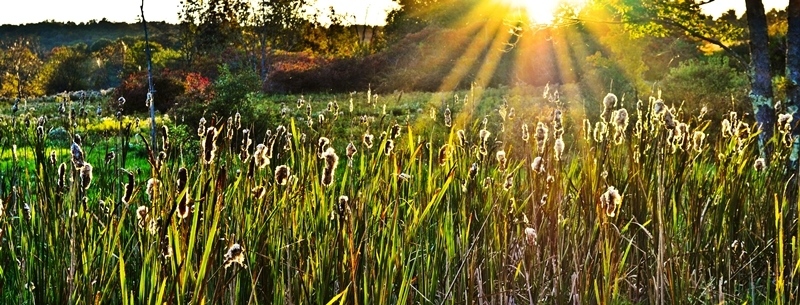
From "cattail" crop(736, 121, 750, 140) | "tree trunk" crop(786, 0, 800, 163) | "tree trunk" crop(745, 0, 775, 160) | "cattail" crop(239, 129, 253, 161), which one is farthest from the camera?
"tree trunk" crop(745, 0, 775, 160)

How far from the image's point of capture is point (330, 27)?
4722 centimetres

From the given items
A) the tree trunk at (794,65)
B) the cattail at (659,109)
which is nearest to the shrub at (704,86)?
the tree trunk at (794,65)

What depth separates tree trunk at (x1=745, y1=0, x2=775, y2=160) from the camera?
22.2 feet

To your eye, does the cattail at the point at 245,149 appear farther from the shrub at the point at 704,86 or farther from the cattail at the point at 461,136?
the shrub at the point at 704,86

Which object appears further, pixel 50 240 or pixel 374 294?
pixel 50 240

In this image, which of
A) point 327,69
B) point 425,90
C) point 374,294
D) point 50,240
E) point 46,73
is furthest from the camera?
point 46,73

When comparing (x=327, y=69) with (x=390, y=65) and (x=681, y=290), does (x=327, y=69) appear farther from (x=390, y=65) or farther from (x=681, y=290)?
(x=681, y=290)

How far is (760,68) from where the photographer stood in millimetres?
6844

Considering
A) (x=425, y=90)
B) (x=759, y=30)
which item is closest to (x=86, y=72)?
(x=425, y=90)

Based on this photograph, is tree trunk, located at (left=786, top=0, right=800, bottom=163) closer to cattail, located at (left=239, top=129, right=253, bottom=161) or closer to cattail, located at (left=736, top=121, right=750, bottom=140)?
cattail, located at (left=736, top=121, right=750, bottom=140)

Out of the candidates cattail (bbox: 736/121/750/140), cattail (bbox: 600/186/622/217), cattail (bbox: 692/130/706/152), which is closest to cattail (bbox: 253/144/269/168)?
cattail (bbox: 600/186/622/217)

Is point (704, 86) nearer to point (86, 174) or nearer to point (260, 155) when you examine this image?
point (260, 155)

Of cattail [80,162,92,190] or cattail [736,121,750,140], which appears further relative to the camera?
cattail [736,121,750,140]

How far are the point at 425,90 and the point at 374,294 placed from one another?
26206 mm
